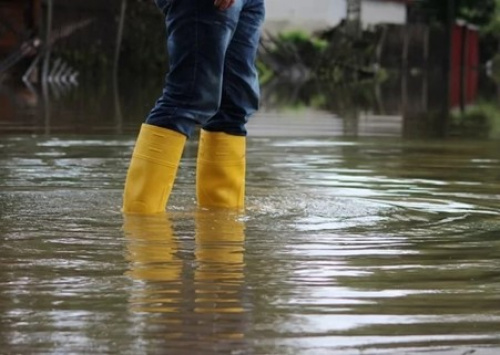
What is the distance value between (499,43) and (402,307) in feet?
174

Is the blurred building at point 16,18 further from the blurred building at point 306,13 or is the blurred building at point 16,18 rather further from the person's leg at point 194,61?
the person's leg at point 194,61

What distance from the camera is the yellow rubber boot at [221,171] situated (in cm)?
506

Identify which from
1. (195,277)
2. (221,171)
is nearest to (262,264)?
(195,277)

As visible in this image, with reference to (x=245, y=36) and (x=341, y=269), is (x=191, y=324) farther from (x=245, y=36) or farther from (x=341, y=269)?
(x=245, y=36)

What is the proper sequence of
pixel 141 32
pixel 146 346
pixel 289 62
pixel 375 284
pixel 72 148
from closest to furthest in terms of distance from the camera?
pixel 146 346 < pixel 375 284 < pixel 72 148 < pixel 141 32 < pixel 289 62

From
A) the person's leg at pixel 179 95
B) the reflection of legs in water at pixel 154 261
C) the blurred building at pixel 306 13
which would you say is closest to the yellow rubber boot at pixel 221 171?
the person's leg at pixel 179 95

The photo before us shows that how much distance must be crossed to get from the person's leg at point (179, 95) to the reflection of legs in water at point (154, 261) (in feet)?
0.40

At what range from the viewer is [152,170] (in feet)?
15.7

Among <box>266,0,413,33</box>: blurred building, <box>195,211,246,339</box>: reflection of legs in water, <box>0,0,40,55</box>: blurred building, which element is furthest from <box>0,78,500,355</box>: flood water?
<box>266,0,413,33</box>: blurred building

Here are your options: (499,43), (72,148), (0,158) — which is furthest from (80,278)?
(499,43)

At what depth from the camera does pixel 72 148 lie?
8016mm

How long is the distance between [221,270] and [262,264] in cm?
16

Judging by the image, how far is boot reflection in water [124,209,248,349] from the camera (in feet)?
9.68

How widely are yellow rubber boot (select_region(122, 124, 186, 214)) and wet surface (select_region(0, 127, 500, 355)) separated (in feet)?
0.31
